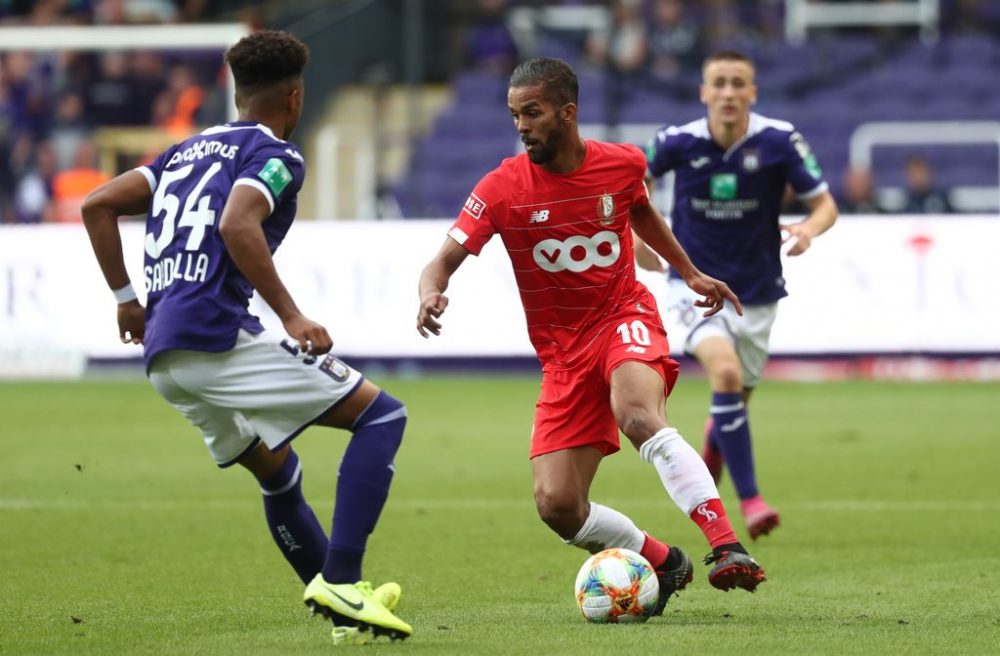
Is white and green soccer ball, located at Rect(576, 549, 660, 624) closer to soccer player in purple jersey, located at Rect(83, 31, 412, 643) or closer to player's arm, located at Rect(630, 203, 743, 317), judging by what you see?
soccer player in purple jersey, located at Rect(83, 31, 412, 643)

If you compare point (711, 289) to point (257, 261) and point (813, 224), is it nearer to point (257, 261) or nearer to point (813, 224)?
point (257, 261)

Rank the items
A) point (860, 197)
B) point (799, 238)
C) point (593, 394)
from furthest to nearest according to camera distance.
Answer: point (860, 197) → point (799, 238) → point (593, 394)

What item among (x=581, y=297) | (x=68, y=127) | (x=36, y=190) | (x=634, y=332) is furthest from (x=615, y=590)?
(x=68, y=127)

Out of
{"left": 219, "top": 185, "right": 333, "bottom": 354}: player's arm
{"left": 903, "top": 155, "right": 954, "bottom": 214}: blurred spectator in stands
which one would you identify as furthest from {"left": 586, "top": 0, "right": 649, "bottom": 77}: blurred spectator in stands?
{"left": 219, "top": 185, "right": 333, "bottom": 354}: player's arm

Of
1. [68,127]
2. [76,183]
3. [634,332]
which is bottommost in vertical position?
[76,183]

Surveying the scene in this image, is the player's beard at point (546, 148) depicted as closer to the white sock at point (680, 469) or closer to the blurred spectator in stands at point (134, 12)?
the white sock at point (680, 469)

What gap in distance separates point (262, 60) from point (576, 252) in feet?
4.76

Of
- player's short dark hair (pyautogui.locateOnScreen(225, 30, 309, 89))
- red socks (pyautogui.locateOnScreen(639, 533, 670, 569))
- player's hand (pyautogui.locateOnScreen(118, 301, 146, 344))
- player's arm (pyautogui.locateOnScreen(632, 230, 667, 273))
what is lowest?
red socks (pyautogui.locateOnScreen(639, 533, 670, 569))

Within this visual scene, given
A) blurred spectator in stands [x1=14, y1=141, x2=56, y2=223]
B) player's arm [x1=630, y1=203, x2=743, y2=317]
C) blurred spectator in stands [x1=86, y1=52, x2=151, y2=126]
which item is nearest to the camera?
player's arm [x1=630, y1=203, x2=743, y2=317]

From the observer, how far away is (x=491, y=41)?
2473cm

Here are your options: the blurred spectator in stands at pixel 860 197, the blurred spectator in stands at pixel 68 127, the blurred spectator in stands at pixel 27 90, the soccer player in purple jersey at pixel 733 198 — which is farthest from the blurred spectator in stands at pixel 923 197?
the blurred spectator in stands at pixel 27 90

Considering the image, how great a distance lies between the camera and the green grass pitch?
19.2 feet

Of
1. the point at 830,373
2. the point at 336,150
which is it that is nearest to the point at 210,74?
the point at 336,150

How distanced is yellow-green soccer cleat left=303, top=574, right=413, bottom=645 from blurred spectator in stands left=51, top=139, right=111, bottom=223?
612 inches
